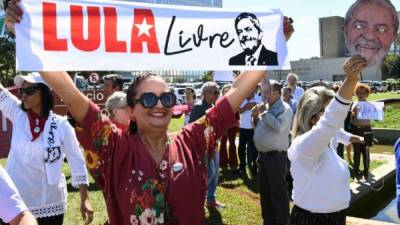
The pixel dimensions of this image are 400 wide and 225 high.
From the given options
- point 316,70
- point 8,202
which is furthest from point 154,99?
point 316,70

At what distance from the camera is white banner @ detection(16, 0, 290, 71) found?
236 centimetres

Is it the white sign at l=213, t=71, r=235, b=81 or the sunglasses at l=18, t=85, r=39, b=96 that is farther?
the sunglasses at l=18, t=85, r=39, b=96

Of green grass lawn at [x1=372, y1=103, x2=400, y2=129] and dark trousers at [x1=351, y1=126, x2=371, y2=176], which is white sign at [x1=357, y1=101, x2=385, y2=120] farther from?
green grass lawn at [x1=372, y1=103, x2=400, y2=129]

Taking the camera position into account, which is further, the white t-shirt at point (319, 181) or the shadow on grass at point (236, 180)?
the shadow on grass at point (236, 180)

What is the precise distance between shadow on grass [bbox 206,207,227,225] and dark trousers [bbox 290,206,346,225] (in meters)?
2.65

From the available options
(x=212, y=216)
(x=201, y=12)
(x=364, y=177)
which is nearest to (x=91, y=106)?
(x=201, y=12)

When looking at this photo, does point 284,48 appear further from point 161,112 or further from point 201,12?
point 161,112

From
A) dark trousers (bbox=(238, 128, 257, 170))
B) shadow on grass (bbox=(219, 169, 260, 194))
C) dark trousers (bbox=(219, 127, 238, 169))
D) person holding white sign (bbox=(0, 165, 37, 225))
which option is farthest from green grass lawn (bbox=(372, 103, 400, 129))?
person holding white sign (bbox=(0, 165, 37, 225))

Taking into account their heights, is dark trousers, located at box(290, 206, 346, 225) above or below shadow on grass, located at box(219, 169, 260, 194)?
above

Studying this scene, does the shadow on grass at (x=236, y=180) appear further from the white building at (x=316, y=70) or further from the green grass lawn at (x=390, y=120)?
the white building at (x=316, y=70)

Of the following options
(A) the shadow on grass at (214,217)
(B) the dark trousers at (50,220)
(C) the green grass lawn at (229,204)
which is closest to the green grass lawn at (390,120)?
(C) the green grass lawn at (229,204)

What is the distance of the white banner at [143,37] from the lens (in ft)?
7.73

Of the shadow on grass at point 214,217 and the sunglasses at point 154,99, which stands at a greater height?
the sunglasses at point 154,99

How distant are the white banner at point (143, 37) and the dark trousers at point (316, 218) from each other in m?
1.19
